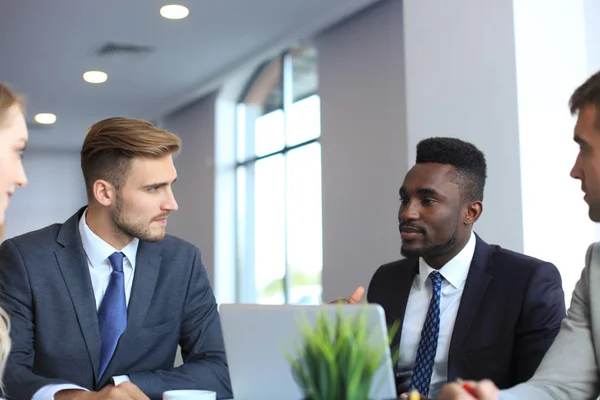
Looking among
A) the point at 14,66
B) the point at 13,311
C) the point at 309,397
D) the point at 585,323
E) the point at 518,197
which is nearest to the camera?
the point at 309,397

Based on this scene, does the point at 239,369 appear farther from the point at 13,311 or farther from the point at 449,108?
the point at 449,108

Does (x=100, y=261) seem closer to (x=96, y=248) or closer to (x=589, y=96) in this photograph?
(x=96, y=248)

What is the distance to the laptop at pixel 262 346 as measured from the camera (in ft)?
4.88

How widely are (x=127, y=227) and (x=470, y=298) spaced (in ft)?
3.76

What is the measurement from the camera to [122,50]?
6449 millimetres

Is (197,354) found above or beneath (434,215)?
beneath

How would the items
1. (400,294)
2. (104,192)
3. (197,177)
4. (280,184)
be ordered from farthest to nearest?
(197,177) < (280,184) < (104,192) < (400,294)

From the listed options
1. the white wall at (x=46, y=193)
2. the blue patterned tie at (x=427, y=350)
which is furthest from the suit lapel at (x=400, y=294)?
the white wall at (x=46, y=193)

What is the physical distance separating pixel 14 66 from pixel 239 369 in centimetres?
601

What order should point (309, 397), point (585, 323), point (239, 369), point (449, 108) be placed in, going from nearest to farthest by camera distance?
point (309, 397)
point (239, 369)
point (585, 323)
point (449, 108)

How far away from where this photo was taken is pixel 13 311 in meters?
2.33

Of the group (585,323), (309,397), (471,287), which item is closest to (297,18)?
(471,287)

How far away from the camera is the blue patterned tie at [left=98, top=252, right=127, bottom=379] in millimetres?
2344

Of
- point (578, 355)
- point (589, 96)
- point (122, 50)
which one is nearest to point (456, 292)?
point (578, 355)
